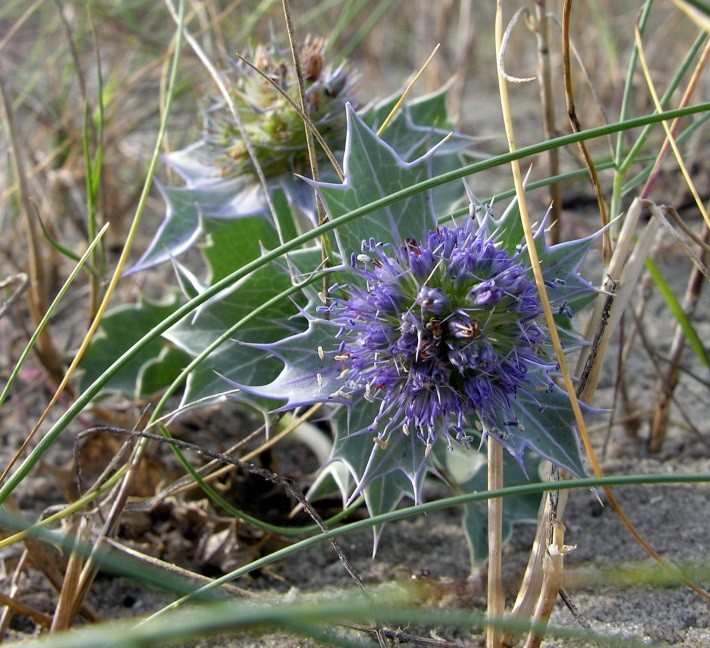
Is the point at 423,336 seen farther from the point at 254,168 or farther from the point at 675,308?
the point at 254,168

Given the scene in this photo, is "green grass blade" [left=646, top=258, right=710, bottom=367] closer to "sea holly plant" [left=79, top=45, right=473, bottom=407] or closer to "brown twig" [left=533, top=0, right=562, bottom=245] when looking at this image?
"brown twig" [left=533, top=0, right=562, bottom=245]

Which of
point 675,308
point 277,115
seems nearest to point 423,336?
point 675,308

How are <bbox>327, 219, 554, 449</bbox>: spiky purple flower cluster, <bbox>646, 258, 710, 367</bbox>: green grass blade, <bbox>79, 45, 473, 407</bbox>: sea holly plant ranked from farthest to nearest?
1. <bbox>79, 45, 473, 407</bbox>: sea holly plant
2. <bbox>646, 258, 710, 367</bbox>: green grass blade
3. <bbox>327, 219, 554, 449</bbox>: spiky purple flower cluster

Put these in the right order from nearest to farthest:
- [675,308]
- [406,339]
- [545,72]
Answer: [406,339] → [675,308] → [545,72]

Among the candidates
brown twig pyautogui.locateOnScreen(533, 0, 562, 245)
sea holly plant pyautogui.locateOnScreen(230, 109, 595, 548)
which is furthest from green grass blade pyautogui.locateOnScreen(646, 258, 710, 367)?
sea holly plant pyautogui.locateOnScreen(230, 109, 595, 548)

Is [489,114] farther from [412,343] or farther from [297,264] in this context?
[412,343]

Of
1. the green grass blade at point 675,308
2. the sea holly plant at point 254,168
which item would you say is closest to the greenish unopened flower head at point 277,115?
the sea holly plant at point 254,168

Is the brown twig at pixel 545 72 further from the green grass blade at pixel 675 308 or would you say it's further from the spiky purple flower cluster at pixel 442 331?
the spiky purple flower cluster at pixel 442 331
